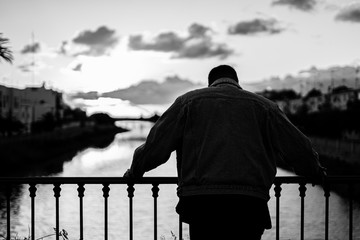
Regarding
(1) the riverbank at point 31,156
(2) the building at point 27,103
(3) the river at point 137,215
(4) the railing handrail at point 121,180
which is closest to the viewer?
(4) the railing handrail at point 121,180

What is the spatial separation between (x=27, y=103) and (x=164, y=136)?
7966 centimetres

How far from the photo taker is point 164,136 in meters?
2.74

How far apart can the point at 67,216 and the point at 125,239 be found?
4.49m

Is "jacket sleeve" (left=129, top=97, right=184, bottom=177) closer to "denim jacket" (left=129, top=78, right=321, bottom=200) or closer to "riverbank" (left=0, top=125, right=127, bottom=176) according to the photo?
"denim jacket" (left=129, top=78, right=321, bottom=200)

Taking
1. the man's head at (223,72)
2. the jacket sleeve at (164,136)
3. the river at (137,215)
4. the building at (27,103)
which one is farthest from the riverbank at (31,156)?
the man's head at (223,72)

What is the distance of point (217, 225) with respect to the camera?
260 cm

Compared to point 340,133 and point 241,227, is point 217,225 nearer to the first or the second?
point 241,227

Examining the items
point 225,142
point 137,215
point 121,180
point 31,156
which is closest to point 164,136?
point 225,142

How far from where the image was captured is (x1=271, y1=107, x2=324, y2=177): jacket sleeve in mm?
2725

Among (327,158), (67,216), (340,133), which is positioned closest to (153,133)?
(67,216)

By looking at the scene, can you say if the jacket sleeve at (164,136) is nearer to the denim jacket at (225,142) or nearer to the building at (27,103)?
the denim jacket at (225,142)

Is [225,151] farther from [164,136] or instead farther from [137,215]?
[137,215]

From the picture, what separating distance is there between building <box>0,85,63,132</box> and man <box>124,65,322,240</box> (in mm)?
40917

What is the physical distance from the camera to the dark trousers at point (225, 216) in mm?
2578
